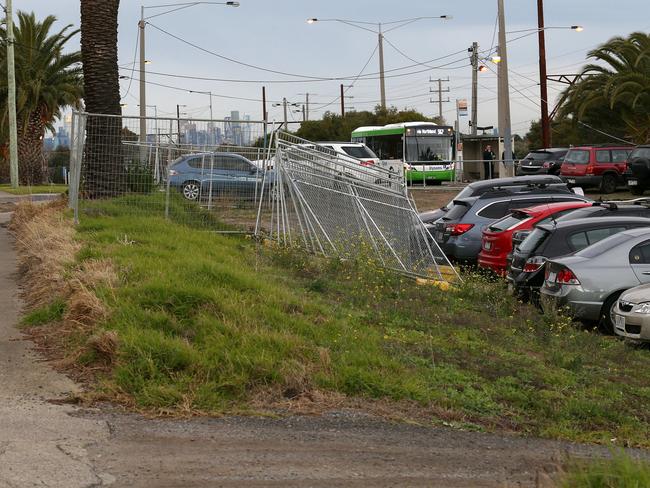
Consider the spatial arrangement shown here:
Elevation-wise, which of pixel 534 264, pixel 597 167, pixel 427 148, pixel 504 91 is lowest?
pixel 534 264

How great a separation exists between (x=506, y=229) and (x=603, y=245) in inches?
140

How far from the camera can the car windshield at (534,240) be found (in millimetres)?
13883

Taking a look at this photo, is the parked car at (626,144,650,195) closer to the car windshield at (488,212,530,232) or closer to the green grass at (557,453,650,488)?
the car windshield at (488,212,530,232)

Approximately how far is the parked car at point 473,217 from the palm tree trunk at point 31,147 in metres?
31.2

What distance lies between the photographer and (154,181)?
15773 mm

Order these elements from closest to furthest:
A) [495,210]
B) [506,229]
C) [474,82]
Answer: [506,229]
[495,210]
[474,82]

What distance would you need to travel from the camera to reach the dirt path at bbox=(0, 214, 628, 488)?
18.1 feet

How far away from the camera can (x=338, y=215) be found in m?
15.5

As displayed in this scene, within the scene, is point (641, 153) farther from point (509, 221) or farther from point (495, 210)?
point (509, 221)

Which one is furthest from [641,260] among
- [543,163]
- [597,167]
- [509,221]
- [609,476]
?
[543,163]

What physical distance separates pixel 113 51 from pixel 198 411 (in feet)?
39.3

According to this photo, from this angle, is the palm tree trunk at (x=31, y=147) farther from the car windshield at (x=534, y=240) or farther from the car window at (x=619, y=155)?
the car windshield at (x=534, y=240)

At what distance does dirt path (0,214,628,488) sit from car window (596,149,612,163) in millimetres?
29309

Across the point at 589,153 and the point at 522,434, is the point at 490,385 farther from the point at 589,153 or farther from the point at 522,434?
the point at 589,153
